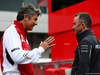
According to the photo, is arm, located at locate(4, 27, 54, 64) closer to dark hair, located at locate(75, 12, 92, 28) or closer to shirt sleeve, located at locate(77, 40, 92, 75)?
shirt sleeve, located at locate(77, 40, 92, 75)

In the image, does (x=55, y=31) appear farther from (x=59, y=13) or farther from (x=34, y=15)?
(x=34, y=15)

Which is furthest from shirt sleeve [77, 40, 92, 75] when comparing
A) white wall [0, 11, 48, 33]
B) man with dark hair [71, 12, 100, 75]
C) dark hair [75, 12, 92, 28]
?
white wall [0, 11, 48, 33]

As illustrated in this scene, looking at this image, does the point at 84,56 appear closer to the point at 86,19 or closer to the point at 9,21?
the point at 86,19

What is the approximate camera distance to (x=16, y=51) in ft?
7.43

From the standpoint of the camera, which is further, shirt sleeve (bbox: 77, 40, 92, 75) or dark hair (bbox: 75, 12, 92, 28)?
dark hair (bbox: 75, 12, 92, 28)

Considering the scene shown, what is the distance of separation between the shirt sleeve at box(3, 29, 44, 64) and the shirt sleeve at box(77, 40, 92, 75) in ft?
1.81

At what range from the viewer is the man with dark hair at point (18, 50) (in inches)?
89.8

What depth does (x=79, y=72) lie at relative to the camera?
2.60m

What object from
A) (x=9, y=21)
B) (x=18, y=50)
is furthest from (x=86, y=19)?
(x=9, y=21)

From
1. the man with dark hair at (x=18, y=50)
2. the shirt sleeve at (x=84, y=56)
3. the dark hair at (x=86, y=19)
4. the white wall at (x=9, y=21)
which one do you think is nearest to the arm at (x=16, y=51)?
the man with dark hair at (x=18, y=50)

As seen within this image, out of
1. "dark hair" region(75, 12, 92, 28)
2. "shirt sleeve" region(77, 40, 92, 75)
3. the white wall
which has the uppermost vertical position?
the white wall

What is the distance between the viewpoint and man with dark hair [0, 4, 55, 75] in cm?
228

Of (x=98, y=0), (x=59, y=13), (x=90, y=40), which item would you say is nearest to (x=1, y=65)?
(x=90, y=40)

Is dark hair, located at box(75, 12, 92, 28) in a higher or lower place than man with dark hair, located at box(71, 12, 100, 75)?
higher
